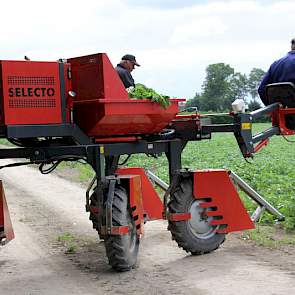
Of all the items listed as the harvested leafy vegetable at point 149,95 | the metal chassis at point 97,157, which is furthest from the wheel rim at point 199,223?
the harvested leafy vegetable at point 149,95

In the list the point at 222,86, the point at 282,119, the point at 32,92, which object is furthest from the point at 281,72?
the point at 222,86

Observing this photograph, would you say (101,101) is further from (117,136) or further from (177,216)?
(177,216)

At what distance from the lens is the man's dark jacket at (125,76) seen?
9086mm

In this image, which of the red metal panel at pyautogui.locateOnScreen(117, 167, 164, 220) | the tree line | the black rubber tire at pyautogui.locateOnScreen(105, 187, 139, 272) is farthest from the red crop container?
the tree line

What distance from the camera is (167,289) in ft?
22.1

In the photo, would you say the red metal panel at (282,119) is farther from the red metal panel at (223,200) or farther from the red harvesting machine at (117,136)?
the red metal panel at (223,200)

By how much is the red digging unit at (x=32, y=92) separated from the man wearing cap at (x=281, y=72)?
3088 millimetres

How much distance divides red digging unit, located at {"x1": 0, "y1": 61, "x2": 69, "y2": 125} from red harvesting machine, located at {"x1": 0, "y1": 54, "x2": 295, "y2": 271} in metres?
0.01

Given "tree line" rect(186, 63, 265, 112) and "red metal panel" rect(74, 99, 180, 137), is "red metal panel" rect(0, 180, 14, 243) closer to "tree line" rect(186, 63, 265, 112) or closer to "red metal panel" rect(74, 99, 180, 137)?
"red metal panel" rect(74, 99, 180, 137)

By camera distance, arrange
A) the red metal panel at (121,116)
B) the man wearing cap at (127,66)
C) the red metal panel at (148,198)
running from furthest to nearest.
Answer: the red metal panel at (148,198) < the man wearing cap at (127,66) < the red metal panel at (121,116)

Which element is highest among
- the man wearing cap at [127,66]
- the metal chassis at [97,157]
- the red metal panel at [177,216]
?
the man wearing cap at [127,66]

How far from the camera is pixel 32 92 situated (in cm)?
736

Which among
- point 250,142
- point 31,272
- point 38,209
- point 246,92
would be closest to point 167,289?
point 31,272

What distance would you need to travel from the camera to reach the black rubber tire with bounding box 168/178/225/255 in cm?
846
